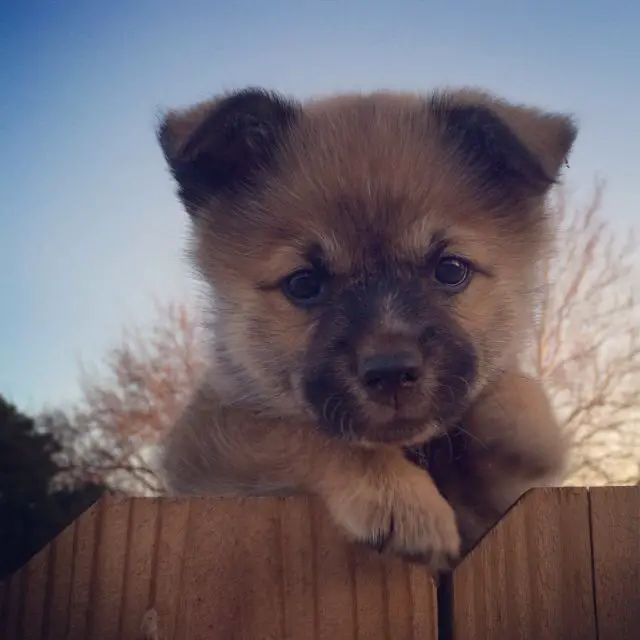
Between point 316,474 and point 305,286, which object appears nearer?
point 316,474

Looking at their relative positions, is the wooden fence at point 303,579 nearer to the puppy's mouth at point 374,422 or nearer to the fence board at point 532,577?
the fence board at point 532,577

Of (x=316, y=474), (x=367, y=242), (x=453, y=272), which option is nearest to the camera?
(x=316, y=474)

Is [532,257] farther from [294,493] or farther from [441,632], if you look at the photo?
[441,632]

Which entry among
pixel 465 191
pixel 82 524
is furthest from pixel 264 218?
pixel 82 524

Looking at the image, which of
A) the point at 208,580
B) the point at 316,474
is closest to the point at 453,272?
the point at 316,474

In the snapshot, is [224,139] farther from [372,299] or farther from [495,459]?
[495,459]

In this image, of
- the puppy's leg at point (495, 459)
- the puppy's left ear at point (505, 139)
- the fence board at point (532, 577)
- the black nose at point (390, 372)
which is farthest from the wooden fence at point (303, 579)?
the puppy's left ear at point (505, 139)
